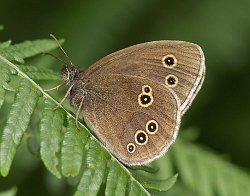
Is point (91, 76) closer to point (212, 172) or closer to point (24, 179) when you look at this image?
point (212, 172)

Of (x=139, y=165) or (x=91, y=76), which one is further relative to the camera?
(x=91, y=76)

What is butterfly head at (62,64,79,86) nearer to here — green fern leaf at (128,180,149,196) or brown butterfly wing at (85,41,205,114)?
brown butterfly wing at (85,41,205,114)

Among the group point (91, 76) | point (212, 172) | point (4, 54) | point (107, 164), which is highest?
point (4, 54)

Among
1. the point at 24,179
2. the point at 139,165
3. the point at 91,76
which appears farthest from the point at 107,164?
Answer: the point at 24,179

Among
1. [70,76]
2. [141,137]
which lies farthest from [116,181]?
[70,76]

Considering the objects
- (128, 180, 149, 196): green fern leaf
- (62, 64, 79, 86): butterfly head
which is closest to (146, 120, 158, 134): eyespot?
(128, 180, 149, 196): green fern leaf

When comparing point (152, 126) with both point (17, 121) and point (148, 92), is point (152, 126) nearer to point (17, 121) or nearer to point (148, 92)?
point (148, 92)
